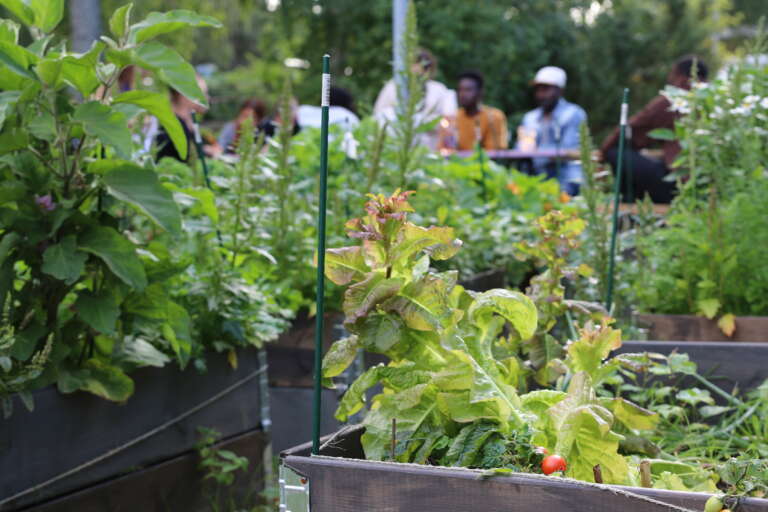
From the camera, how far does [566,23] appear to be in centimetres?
2100

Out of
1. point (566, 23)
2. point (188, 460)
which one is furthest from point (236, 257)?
point (566, 23)

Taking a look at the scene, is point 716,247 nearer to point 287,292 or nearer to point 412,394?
point 287,292

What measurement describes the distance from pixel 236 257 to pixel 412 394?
1.86 m

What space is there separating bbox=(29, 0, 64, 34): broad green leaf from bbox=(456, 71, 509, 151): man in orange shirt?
607 centimetres

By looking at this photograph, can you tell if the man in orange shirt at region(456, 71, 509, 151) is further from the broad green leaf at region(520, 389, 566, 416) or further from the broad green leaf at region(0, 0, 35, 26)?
the broad green leaf at region(520, 389, 566, 416)

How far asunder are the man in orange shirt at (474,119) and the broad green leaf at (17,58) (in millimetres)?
6243

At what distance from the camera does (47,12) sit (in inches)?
107

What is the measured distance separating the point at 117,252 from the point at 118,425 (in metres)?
0.58

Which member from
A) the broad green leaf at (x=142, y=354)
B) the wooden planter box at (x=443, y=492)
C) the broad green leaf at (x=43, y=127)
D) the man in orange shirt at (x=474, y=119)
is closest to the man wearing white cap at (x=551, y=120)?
the man in orange shirt at (x=474, y=119)

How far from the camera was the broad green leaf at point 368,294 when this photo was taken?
1.75 meters

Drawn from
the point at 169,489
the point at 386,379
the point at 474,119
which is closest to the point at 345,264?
the point at 386,379

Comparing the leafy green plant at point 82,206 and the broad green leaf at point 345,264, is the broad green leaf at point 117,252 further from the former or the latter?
the broad green leaf at point 345,264

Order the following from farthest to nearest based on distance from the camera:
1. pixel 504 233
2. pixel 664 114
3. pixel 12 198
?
pixel 664 114 < pixel 504 233 < pixel 12 198

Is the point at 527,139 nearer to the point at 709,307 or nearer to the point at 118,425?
the point at 709,307
